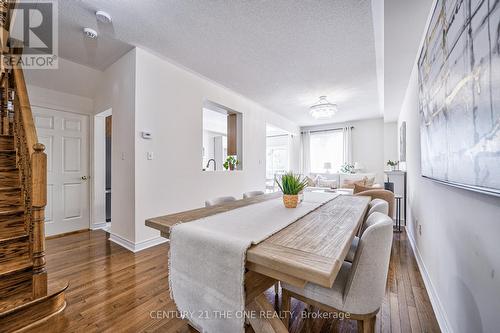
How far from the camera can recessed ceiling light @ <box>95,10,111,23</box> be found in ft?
6.51

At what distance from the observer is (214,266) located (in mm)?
894

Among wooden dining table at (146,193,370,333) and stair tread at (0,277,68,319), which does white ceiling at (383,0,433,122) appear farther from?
stair tread at (0,277,68,319)

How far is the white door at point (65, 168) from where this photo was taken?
3096mm

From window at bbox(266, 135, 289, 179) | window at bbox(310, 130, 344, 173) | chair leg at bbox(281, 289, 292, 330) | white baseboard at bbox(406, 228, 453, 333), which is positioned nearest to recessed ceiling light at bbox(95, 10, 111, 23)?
chair leg at bbox(281, 289, 292, 330)

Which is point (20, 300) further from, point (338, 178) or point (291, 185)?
point (338, 178)

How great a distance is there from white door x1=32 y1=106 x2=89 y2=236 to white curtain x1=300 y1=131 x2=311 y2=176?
19.4ft

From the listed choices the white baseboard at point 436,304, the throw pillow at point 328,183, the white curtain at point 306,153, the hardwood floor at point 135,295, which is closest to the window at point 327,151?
the white curtain at point 306,153

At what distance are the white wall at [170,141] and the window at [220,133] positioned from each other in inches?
16.7

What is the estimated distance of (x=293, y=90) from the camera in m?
3.94

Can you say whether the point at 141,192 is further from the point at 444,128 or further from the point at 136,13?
the point at 444,128

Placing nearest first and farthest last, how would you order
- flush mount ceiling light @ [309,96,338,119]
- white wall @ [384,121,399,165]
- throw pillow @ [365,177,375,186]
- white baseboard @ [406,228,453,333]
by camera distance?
white baseboard @ [406,228,453,333], flush mount ceiling light @ [309,96,338,119], throw pillow @ [365,177,375,186], white wall @ [384,121,399,165]

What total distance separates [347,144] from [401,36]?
4.70 metres

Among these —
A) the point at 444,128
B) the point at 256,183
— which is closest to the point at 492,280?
the point at 444,128

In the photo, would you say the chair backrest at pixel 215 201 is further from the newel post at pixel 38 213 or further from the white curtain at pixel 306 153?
the white curtain at pixel 306 153
